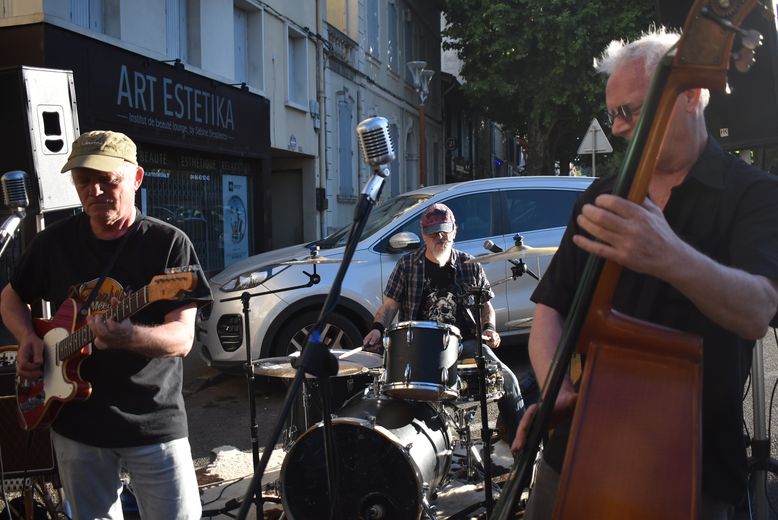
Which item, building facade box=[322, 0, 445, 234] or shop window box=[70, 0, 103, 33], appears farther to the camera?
building facade box=[322, 0, 445, 234]

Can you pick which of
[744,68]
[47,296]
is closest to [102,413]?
[47,296]

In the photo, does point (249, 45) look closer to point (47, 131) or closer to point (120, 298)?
point (47, 131)

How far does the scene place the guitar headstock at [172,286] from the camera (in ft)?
7.83

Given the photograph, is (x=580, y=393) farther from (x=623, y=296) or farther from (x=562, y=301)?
(x=562, y=301)

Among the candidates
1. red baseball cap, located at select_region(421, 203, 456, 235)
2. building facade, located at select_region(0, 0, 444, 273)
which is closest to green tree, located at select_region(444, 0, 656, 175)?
building facade, located at select_region(0, 0, 444, 273)

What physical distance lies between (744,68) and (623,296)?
557 mm

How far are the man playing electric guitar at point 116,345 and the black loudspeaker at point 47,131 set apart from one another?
A: 1.66m

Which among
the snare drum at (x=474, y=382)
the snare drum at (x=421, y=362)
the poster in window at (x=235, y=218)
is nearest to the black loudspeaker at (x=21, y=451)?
the snare drum at (x=421, y=362)

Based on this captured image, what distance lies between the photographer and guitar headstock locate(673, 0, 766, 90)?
45.6 inches

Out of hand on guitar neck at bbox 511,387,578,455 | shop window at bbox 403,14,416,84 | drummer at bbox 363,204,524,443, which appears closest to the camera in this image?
hand on guitar neck at bbox 511,387,578,455

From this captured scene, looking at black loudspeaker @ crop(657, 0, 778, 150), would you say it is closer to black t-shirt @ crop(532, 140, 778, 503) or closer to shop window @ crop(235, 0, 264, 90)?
black t-shirt @ crop(532, 140, 778, 503)

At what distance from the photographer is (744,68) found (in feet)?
4.03

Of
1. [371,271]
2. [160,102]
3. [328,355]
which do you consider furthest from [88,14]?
[328,355]

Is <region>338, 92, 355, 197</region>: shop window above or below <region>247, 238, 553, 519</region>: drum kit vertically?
above
